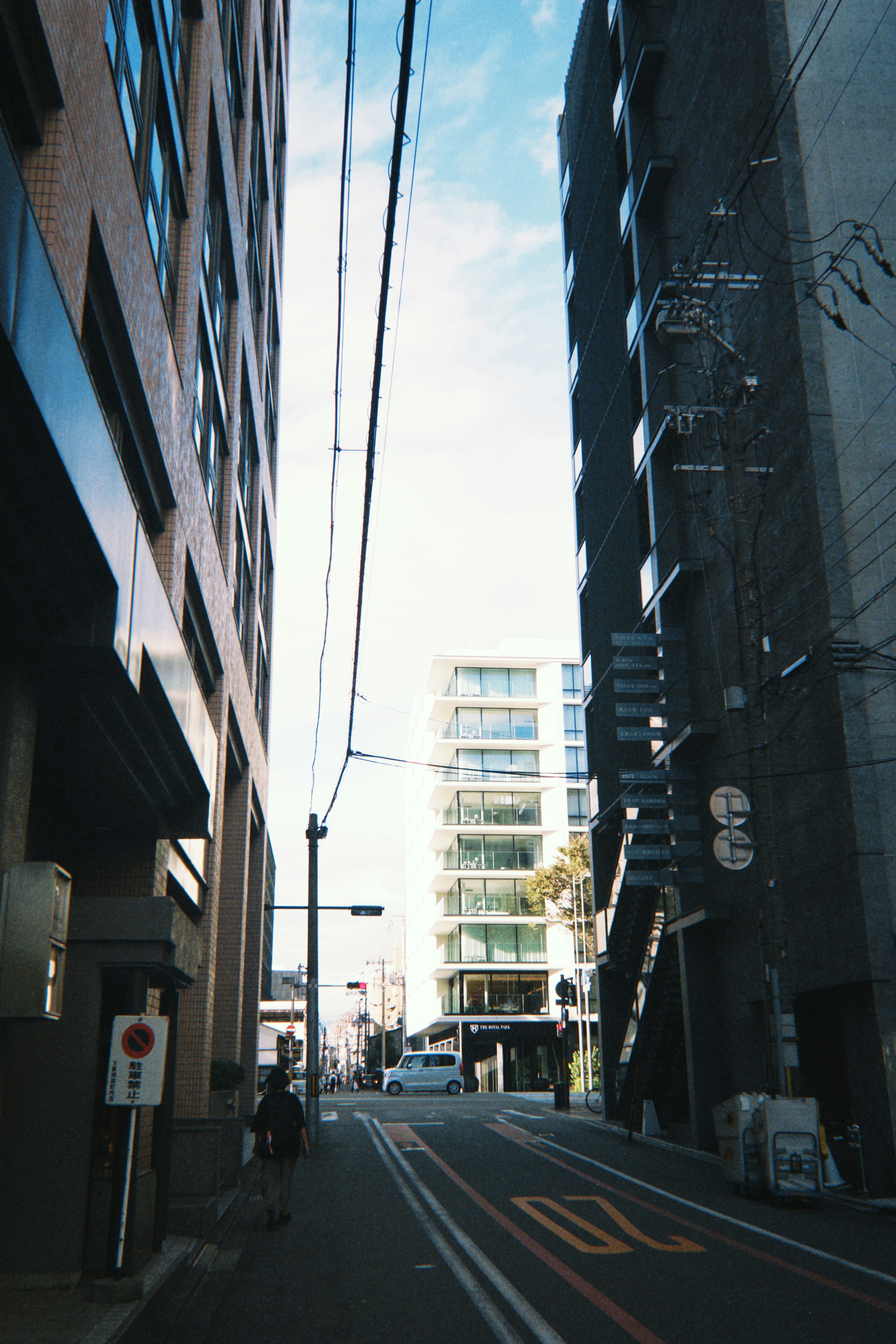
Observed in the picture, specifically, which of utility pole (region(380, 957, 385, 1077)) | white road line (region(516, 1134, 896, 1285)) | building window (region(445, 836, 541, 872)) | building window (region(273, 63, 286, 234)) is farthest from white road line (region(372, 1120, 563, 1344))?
utility pole (region(380, 957, 385, 1077))

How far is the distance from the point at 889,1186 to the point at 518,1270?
24.2ft

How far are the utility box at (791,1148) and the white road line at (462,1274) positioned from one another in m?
4.41

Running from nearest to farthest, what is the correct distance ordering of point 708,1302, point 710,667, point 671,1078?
point 708,1302 < point 710,667 < point 671,1078

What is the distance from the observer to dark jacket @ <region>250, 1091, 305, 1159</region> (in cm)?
1254

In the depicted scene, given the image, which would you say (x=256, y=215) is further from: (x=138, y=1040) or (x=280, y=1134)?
(x=138, y=1040)

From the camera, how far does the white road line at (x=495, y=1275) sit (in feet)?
25.8

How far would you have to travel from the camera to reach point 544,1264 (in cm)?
1031

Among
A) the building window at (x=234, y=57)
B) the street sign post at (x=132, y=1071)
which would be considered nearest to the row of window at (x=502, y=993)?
the building window at (x=234, y=57)

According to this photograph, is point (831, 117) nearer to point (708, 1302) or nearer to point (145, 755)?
point (145, 755)

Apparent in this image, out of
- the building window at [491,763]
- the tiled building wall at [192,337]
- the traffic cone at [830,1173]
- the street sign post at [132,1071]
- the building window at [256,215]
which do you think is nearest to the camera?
the tiled building wall at [192,337]

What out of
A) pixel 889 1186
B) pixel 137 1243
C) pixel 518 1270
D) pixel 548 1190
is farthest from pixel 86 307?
pixel 889 1186

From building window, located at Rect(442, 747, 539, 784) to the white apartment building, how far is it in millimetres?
81

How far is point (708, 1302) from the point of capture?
28.6 feet

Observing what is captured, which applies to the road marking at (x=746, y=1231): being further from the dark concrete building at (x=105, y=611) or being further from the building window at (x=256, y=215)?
the building window at (x=256, y=215)
